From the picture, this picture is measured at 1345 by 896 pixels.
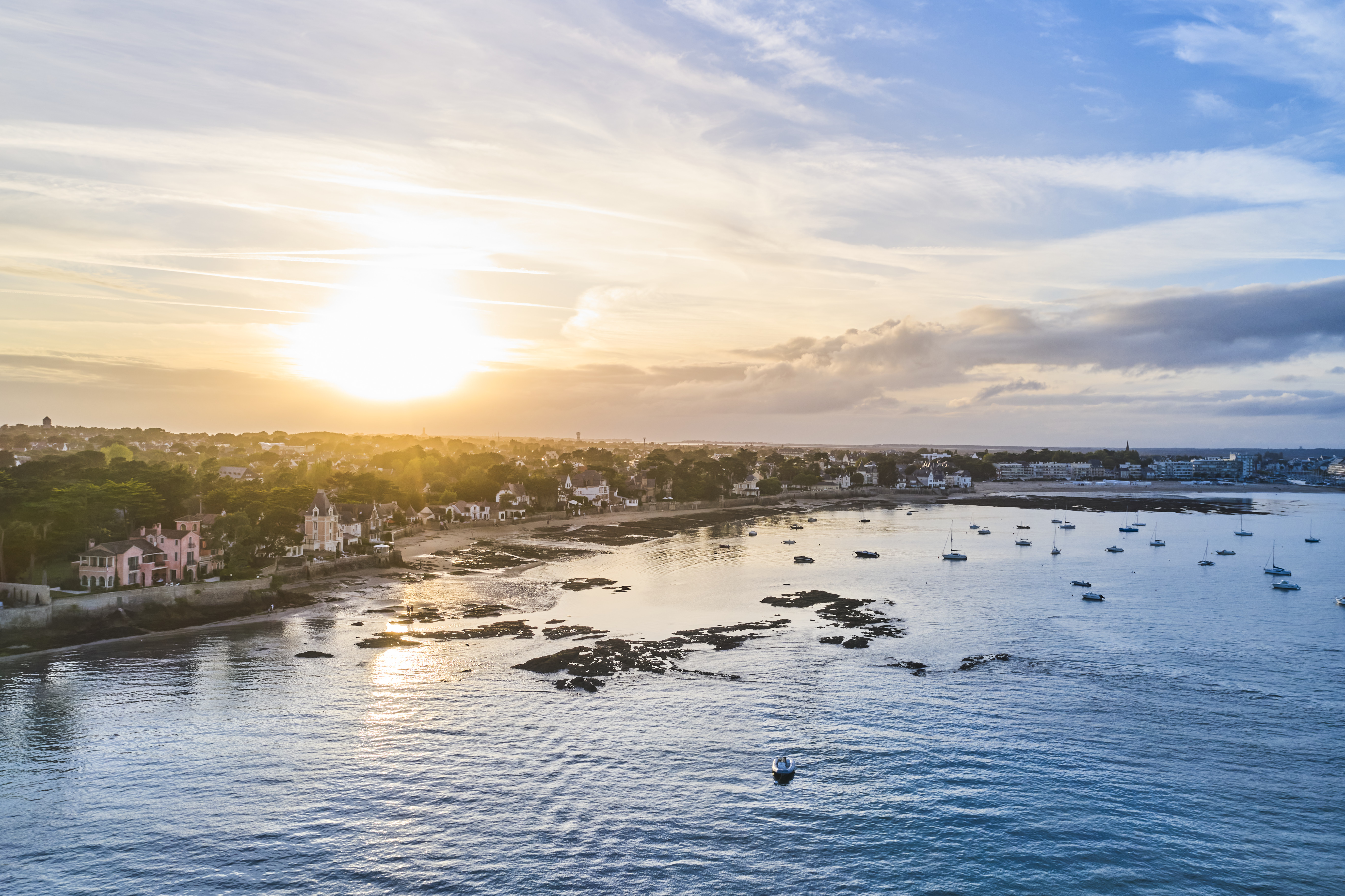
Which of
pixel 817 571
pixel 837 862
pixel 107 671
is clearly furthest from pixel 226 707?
pixel 817 571

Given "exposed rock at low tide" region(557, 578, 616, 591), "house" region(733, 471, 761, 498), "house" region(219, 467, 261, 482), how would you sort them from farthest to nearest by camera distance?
"house" region(733, 471, 761, 498) → "house" region(219, 467, 261, 482) → "exposed rock at low tide" region(557, 578, 616, 591)

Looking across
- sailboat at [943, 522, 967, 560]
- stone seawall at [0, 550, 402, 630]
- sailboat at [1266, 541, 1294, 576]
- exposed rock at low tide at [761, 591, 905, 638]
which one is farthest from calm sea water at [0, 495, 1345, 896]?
sailboat at [943, 522, 967, 560]

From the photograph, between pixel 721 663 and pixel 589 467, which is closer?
pixel 721 663

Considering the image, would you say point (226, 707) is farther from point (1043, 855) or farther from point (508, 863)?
point (1043, 855)

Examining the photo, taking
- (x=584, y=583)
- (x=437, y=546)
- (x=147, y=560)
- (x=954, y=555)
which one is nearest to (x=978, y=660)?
(x=584, y=583)

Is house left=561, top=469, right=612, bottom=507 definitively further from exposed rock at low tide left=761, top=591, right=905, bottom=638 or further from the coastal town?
exposed rock at low tide left=761, top=591, right=905, bottom=638

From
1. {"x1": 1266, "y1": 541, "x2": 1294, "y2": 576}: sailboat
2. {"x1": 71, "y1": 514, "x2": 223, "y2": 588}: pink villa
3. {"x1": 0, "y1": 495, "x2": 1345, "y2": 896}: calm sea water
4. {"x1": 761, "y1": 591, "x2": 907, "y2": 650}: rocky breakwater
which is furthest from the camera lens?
{"x1": 1266, "y1": 541, "x2": 1294, "y2": 576}: sailboat
